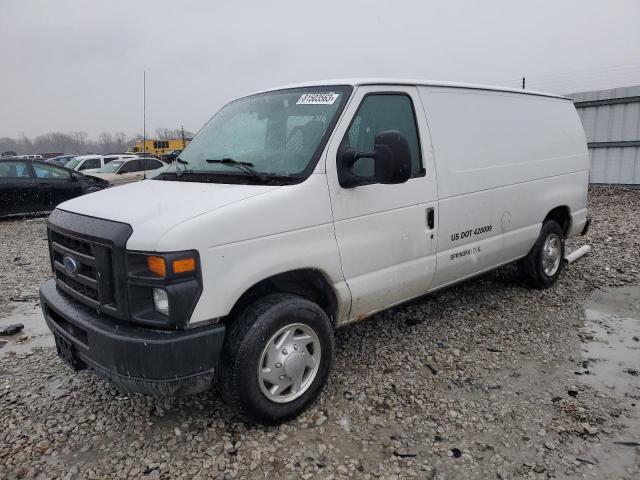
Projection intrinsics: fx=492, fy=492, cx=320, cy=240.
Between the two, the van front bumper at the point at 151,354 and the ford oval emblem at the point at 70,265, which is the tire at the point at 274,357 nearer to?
the van front bumper at the point at 151,354

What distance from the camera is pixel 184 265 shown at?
2.54 metres

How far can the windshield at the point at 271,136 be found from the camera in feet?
10.6

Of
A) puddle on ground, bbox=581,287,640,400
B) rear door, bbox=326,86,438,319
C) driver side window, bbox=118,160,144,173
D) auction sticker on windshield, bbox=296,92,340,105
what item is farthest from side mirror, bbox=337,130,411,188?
driver side window, bbox=118,160,144,173

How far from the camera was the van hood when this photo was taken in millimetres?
2586

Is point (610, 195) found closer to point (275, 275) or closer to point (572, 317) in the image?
point (572, 317)

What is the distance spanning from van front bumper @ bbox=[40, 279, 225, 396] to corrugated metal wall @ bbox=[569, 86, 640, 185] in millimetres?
13043

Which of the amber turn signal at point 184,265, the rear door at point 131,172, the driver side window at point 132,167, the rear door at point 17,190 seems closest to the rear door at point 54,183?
the rear door at point 17,190

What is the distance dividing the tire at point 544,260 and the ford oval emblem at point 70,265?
444 cm

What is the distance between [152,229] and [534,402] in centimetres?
270

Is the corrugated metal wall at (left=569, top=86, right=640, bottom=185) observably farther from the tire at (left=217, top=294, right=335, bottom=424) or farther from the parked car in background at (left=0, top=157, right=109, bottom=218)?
the parked car in background at (left=0, top=157, right=109, bottom=218)

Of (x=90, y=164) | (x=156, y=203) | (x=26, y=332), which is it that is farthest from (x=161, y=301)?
(x=90, y=164)

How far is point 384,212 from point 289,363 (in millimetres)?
1239

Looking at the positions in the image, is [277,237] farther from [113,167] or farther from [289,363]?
[113,167]

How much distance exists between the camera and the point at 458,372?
3.76 meters
